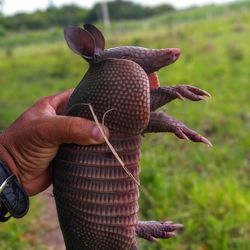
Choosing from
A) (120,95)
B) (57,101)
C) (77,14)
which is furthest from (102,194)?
(77,14)

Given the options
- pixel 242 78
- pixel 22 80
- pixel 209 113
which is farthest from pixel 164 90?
pixel 22 80

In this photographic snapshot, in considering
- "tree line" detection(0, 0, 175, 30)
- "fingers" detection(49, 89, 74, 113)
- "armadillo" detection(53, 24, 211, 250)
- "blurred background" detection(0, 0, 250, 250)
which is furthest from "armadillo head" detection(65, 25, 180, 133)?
"tree line" detection(0, 0, 175, 30)

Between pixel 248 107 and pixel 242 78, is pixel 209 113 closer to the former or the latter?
pixel 248 107

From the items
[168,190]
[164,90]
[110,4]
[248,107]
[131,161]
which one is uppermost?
[164,90]

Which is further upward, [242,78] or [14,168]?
[14,168]

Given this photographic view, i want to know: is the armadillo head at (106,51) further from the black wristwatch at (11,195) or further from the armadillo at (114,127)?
the black wristwatch at (11,195)

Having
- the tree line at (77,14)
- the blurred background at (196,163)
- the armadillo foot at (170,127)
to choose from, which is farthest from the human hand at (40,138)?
the tree line at (77,14)

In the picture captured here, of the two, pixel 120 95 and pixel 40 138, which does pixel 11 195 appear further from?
pixel 120 95
